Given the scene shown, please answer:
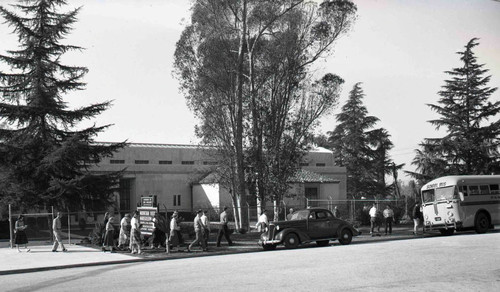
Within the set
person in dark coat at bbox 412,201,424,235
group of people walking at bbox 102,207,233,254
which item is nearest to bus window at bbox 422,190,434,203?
person in dark coat at bbox 412,201,424,235

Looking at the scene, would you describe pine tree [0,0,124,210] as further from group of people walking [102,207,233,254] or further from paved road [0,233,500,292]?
paved road [0,233,500,292]

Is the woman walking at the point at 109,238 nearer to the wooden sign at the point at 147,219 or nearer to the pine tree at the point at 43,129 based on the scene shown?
the wooden sign at the point at 147,219

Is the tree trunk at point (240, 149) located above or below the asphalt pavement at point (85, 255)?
above

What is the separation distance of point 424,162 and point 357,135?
69.9ft

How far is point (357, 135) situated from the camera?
2707 inches

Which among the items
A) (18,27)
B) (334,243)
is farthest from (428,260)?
(18,27)

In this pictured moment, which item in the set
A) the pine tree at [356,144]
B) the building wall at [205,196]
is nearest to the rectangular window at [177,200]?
the building wall at [205,196]

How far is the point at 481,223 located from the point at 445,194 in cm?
221

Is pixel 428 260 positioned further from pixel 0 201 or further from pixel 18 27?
pixel 18 27

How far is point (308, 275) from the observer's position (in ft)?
45.4

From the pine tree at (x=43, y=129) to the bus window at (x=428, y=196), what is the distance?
16943 mm

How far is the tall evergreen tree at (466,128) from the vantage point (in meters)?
45.4

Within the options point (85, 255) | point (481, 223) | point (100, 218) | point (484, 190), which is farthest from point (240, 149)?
Result: point (100, 218)

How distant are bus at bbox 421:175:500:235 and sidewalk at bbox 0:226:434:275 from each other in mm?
1874
